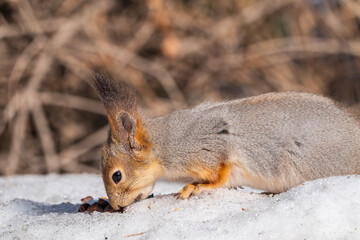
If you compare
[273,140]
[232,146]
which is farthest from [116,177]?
[273,140]

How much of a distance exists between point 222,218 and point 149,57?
191 inches

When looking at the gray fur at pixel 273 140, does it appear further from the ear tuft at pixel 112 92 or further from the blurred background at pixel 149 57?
the blurred background at pixel 149 57

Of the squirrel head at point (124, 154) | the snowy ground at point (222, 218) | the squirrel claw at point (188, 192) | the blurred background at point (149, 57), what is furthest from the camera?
the blurred background at point (149, 57)

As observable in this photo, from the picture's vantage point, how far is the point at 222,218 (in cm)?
218

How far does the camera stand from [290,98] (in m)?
2.72

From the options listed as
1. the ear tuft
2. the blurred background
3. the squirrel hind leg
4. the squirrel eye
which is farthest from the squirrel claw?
the blurred background

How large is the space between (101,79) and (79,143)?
4230mm

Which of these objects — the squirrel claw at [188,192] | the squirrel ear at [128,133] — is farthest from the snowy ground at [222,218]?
the squirrel ear at [128,133]

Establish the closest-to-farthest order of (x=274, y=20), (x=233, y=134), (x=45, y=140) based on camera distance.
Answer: (x=233, y=134) < (x=45, y=140) < (x=274, y=20)

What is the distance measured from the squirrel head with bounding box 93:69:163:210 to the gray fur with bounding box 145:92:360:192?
0.29 feet

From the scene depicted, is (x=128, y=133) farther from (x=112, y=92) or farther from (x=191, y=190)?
(x=191, y=190)

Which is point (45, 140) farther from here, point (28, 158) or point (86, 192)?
point (86, 192)

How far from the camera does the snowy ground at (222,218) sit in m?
2.01

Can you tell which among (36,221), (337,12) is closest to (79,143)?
(337,12)
